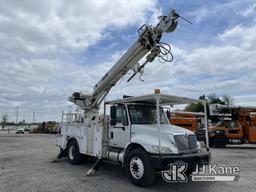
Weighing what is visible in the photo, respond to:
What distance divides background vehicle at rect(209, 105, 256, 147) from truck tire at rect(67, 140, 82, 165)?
12.3 meters

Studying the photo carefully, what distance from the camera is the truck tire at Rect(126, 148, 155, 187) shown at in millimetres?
7281

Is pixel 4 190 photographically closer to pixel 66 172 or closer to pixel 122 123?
pixel 66 172

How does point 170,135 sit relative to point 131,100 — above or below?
below

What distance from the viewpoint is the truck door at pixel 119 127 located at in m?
8.82

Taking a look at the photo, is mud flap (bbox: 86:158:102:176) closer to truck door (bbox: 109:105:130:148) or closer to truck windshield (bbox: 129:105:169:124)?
truck door (bbox: 109:105:130:148)

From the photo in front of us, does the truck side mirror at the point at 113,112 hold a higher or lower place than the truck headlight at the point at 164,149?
higher

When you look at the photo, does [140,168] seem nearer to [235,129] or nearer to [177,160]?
[177,160]

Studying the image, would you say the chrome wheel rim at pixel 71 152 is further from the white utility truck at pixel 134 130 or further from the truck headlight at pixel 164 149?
the truck headlight at pixel 164 149

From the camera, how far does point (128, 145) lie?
326 inches

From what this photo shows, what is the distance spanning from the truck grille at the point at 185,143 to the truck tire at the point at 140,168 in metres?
0.90

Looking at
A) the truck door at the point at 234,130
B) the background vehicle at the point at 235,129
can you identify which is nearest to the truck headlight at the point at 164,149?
the background vehicle at the point at 235,129

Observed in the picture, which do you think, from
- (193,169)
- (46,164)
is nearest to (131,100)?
(193,169)

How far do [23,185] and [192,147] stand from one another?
15.1 ft

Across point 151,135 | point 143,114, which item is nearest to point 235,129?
point 143,114
